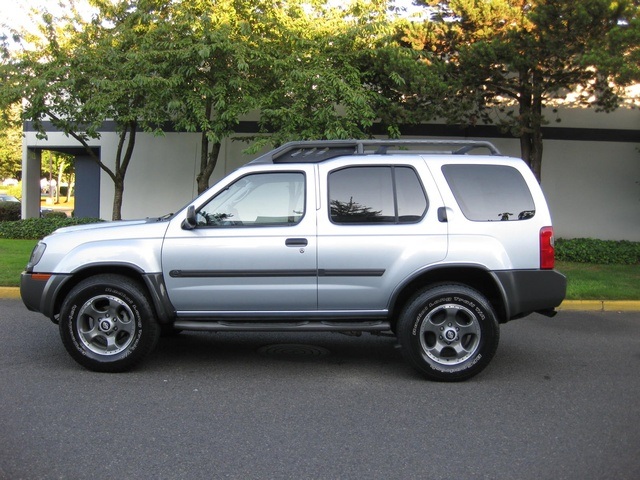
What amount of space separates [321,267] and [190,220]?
124 cm

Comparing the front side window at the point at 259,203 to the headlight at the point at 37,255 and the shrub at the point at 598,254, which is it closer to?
the headlight at the point at 37,255

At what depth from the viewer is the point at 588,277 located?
11.5 meters

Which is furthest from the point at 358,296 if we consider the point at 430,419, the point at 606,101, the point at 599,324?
the point at 606,101

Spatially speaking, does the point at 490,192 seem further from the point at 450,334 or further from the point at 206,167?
the point at 206,167

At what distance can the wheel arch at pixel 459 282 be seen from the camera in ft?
18.1

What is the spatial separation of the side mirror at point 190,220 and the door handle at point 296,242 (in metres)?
0.84

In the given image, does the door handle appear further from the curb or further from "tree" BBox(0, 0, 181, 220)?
"tree" BBox(0, 0, 181, 220)

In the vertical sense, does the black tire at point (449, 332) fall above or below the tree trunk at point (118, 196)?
below

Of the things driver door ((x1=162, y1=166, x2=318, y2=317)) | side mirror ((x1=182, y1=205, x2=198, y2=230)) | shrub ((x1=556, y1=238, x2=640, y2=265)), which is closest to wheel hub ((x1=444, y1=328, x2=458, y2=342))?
driver door ((x1=162, y1=166, x2=318, y2=317))

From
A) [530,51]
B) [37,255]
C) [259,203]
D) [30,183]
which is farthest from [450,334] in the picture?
[30,183]

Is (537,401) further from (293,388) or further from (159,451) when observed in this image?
(159,451)

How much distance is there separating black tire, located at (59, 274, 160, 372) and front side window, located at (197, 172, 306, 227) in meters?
0.93

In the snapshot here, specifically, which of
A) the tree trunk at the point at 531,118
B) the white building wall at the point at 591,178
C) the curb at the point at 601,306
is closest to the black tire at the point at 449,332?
the curb at the point at 601,306

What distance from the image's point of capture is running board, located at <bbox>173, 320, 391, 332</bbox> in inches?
218
